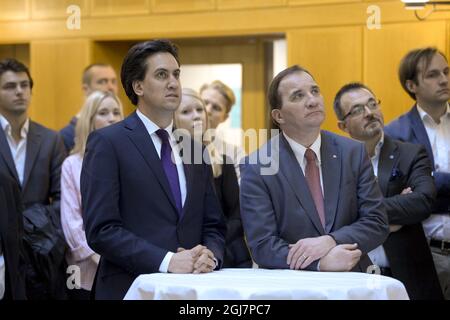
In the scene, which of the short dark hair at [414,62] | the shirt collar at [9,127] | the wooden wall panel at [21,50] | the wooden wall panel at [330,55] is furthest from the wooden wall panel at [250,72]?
the shirt collar at [9,127]

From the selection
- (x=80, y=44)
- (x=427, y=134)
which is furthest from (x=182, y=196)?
(x=80, y=44)

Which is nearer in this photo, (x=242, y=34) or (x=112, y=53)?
(x=242, y=34)

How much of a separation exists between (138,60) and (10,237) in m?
1.03

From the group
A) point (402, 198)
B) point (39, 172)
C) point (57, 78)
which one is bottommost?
point (402, 198)

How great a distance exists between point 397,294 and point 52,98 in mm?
5831

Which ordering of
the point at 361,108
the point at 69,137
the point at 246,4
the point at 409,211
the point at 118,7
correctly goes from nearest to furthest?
1. the point at 409,211
2. the point at 361,108
3. the point at 69,137
4. the point at 246,4
5. the point at 118,7

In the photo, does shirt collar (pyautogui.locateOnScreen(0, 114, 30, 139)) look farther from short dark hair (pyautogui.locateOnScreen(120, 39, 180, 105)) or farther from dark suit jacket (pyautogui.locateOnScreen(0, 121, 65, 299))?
short dark hair (pyautogui.locateOnScreen(120, 39, 180, 105))

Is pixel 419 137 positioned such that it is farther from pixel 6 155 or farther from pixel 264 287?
pixel 6 155

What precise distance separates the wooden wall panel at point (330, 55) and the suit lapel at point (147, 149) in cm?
381

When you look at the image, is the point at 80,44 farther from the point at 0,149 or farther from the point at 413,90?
the point at 413,90

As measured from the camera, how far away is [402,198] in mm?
4273

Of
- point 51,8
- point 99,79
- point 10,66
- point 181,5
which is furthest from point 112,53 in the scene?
point 10,66

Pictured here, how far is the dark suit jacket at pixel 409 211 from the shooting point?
168 inches

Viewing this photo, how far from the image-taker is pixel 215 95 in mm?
5906
